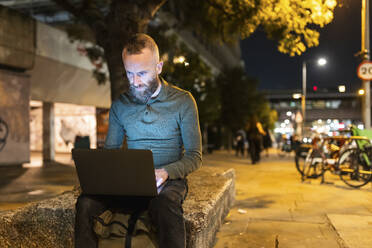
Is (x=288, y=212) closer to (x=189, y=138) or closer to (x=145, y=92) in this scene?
(x=189, y=138)

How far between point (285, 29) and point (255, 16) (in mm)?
760

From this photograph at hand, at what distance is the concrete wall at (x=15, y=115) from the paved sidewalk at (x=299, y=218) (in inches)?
325

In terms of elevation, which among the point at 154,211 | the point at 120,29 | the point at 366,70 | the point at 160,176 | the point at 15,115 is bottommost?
the point at 154,211

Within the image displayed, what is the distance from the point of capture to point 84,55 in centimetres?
1703

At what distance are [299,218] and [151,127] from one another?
10.8ft

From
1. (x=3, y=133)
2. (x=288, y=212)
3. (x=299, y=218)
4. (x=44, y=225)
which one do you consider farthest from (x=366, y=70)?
(x=3, y=133)

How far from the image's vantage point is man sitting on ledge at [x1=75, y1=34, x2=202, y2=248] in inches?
99.7

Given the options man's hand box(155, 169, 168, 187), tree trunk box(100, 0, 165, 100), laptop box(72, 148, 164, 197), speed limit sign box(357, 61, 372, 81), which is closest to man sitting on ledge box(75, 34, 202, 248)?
man's hand box(155, 169, 168, 187)

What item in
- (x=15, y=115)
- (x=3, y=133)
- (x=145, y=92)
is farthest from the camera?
(x=15, y=115)

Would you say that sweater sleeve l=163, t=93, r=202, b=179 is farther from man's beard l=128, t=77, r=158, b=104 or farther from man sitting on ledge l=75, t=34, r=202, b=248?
man's beard l=128, t=77, r=158, b=104

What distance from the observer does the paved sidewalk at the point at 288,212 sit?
13.8 feet

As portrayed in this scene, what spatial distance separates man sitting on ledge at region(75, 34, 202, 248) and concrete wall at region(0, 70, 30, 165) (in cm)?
1102

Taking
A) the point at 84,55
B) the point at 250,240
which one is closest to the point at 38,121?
the point at 84,55

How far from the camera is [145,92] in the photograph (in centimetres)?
281
